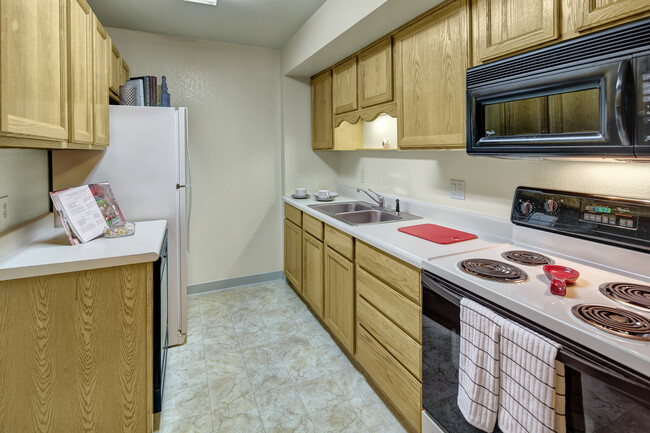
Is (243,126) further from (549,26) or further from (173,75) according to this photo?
(549,26)

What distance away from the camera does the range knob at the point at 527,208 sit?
5.03 ft

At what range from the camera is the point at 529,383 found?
0.96m

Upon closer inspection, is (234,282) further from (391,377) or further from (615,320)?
(615,320)

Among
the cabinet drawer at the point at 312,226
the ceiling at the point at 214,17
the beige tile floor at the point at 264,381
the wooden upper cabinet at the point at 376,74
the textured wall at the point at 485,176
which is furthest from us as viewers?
the cabinet drawer at the point at 312,226

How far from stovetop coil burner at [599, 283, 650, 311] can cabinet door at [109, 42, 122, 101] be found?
8.88 feet

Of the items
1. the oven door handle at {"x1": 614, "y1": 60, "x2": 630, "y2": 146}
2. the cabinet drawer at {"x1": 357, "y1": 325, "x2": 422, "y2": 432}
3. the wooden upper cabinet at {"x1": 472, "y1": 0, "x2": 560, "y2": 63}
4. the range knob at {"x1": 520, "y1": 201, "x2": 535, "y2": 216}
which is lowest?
the cabinet drawer at {"x1": 357, "y1": 325, "x2": 422, "y2": 432}

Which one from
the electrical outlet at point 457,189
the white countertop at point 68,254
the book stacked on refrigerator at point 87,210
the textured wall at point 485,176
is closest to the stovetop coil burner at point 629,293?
the textured wall at point 485,176

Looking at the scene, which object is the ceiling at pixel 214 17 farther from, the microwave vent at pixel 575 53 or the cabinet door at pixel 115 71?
the microwave vent at pixel 575 53

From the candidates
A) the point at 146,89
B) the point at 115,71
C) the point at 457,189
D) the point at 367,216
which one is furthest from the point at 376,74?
the point at 115,71

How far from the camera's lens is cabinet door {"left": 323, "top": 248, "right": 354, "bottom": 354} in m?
2.14

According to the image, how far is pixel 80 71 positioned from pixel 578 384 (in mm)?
2206

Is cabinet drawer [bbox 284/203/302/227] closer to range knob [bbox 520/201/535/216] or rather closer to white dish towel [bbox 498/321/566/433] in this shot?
range knob [bbox 520/201/535/216]

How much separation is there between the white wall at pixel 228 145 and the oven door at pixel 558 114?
243 cm

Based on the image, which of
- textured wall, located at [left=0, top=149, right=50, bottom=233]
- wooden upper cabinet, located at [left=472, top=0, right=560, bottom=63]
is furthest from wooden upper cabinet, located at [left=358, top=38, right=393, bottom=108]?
textured wall, located at [left=0, top=149, right=50, bottom=233]
